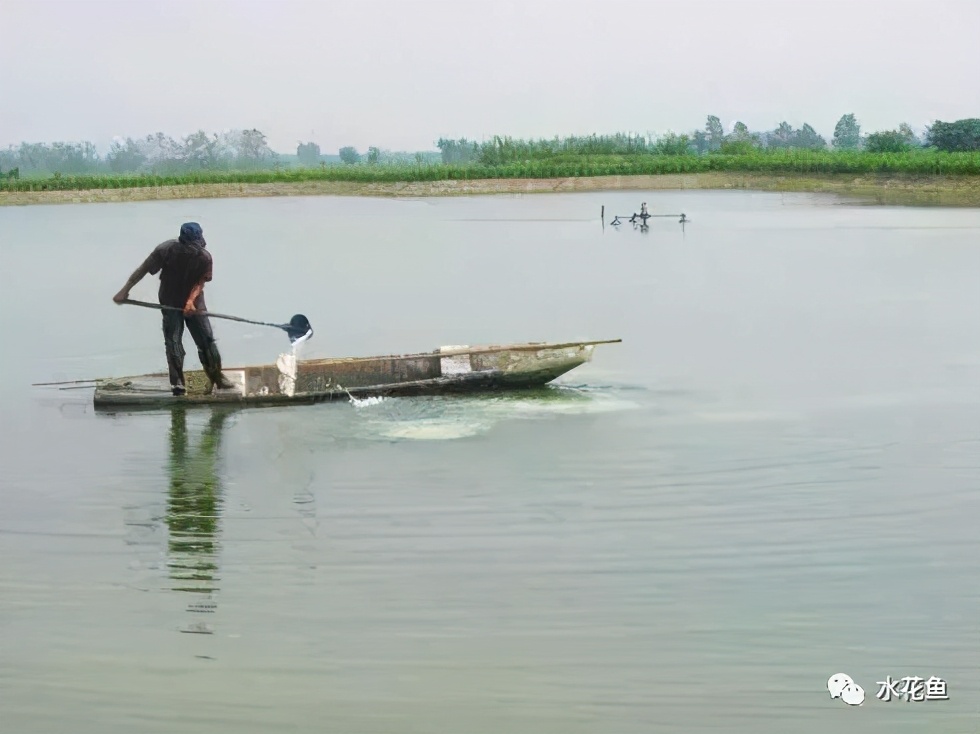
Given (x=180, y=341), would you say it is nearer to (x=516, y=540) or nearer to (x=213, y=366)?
(x=213, y=366)

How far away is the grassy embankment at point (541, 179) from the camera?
45.9 m

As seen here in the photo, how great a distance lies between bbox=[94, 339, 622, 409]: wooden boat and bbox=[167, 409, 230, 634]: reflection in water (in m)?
0.33

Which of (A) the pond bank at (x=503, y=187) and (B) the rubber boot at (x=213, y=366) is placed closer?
(B) the rubber boot at (x=213, y=366)

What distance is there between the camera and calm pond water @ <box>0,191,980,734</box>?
15.4 feet

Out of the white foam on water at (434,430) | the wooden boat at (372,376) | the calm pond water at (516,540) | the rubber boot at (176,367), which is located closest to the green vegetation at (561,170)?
the calm pond water at (516,540)

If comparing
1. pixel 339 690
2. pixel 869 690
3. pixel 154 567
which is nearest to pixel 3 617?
pixel 154 567

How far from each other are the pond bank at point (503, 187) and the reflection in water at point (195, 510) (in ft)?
127

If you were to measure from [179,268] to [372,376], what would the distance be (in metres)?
1.79

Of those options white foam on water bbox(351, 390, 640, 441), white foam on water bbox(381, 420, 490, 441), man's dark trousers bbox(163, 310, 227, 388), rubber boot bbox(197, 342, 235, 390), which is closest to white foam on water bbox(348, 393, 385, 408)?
white foam on water bbox(351, 390, 640, 441)

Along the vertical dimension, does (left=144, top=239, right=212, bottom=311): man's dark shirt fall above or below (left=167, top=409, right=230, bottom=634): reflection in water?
above

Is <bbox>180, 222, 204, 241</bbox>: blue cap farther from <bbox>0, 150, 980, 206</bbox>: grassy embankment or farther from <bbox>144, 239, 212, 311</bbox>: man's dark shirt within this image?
<bbox>0, 150, 980, 206</bbox>: grassy embankment

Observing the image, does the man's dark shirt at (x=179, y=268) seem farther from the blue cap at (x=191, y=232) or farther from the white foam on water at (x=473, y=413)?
the white foam on water at (x=473, y=413)

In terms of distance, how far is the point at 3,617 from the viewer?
18.0ft

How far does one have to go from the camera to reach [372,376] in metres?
9.85
